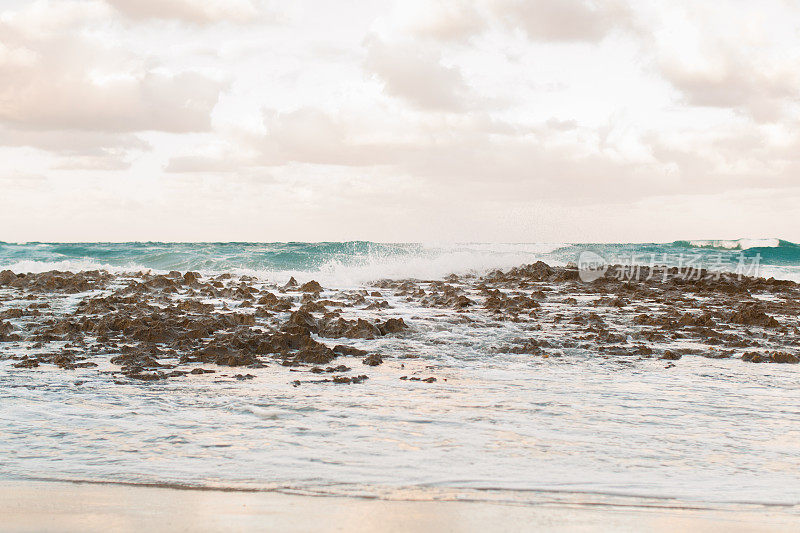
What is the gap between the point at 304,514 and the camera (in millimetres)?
3268

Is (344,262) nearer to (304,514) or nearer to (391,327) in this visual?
(391,327)

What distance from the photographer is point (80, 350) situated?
814 centimetres

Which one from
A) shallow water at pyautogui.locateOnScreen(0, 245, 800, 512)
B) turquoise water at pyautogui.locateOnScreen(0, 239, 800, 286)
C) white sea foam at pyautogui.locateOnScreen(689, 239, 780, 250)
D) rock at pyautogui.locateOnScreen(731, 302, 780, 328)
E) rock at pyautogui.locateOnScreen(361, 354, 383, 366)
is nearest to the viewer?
shallow water at pyautogui.locateOnScreen(0, 245, 800, 512)

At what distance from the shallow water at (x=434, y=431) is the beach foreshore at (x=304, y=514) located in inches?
7.8

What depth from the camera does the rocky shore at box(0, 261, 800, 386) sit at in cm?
759

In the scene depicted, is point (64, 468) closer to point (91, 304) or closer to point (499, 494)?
point (499, 494)

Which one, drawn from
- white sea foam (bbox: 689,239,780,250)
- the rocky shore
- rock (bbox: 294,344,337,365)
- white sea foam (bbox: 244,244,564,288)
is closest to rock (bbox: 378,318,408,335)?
the rocky shore

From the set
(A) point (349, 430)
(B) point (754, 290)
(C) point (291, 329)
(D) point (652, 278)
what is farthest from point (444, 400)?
(D) point (652, 278)

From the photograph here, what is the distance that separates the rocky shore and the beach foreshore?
119 inches

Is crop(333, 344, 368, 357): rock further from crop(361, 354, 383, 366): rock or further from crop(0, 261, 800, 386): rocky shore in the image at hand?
crop(361, 354, 383, 366): rock

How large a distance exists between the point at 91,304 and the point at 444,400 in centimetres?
880

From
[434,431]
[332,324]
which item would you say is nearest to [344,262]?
[332,324]

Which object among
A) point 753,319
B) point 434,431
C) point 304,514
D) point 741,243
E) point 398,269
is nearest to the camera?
point 304,514

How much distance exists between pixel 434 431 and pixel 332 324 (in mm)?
5317
